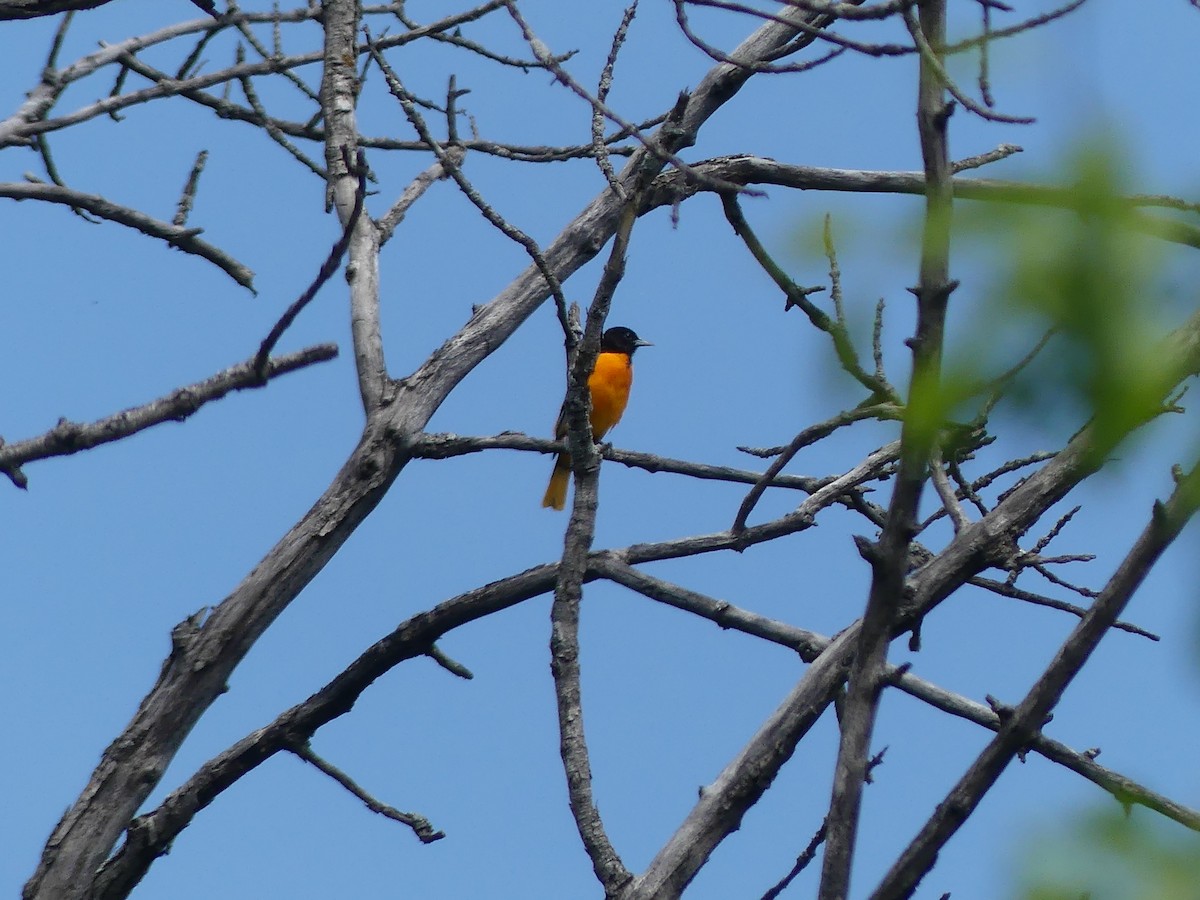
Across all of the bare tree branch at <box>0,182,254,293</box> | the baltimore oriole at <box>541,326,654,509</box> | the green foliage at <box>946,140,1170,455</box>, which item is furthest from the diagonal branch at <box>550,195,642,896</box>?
the baltimore oriole at <box>541,326,654,509</box>

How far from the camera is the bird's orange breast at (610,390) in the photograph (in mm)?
10141

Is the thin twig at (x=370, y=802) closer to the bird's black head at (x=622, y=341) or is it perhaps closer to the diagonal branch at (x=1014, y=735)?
the diagonal branch at (x=1014, y=735)

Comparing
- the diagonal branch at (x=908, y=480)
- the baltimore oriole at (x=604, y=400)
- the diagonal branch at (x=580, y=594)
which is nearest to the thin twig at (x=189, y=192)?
the diagonal branch at (x=580, y=594)

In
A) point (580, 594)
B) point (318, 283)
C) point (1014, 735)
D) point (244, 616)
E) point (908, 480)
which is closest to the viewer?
point (908, 480)

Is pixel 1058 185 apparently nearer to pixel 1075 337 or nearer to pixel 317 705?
pixel 1075 337

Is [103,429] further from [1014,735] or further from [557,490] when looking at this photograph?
[557,490]

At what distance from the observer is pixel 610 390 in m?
10.2

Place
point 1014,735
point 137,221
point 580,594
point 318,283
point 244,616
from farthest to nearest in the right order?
point 244,616
point 137,221
point 580,594
point 318,283
point 1014,735

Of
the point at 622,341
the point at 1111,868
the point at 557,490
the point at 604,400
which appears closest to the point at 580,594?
the point at 1111,868

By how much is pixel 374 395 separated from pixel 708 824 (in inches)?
73.6

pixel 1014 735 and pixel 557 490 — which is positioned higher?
pixel 557 490

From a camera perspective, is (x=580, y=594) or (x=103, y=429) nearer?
(x=103, y=429)

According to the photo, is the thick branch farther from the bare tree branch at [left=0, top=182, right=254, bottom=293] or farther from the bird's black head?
the bird's black head

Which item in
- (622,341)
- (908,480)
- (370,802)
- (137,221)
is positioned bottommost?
(908,480)
